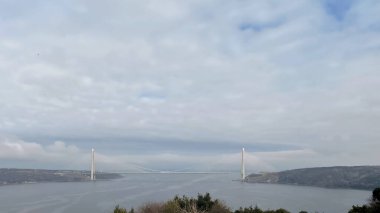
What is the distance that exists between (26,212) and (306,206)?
48330 millimetres

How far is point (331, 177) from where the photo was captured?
510ft

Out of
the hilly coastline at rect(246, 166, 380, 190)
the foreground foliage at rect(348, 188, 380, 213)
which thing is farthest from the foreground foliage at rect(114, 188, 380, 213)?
the hilly coastline at rect(246, 166, 380, 190)

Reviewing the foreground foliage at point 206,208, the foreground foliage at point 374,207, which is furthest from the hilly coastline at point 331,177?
the foreground foliage at point 206,208

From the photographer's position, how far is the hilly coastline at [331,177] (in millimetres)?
145000

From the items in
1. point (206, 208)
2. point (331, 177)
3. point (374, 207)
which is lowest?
point (331, 177)

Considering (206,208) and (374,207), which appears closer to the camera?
(374,207)

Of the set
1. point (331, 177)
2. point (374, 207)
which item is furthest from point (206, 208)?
point (331, 177)

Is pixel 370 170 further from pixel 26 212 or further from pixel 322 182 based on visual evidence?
pixel 26 212

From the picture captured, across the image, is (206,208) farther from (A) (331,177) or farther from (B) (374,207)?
(A) (331,177)

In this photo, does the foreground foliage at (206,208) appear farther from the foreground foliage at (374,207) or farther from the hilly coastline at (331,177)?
the hilly coastline at (331,177)

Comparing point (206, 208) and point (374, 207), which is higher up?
point (374, 207)

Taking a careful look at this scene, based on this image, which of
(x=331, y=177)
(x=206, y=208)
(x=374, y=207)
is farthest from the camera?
(x=331, y=177)

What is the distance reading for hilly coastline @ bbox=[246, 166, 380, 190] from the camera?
14500 centimetres

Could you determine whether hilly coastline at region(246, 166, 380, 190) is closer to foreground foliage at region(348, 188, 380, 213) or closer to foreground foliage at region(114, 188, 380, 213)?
foreground foliage at region(348, 188, 380, 213)
